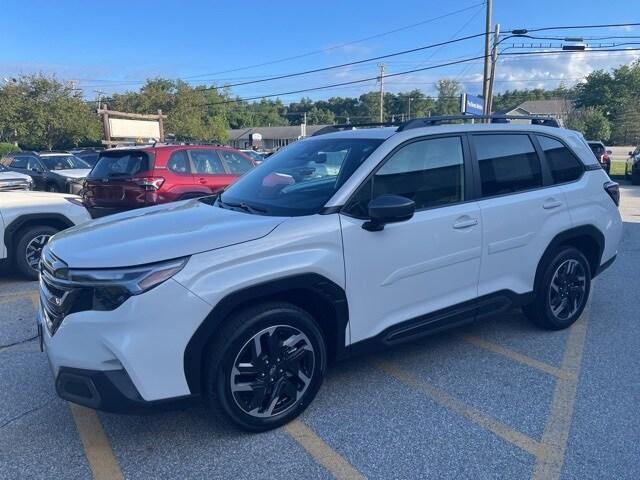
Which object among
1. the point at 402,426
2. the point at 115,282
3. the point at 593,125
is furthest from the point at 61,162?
the point at 593,125

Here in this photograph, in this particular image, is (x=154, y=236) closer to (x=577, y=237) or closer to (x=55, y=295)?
(x=55, y=295)

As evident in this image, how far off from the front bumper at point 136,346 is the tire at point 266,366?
211 mm

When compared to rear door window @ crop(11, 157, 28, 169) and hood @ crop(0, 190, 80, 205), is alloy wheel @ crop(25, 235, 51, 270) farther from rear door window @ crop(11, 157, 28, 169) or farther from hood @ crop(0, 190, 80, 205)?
rear door window @ crop(11, 157, 28, 169)

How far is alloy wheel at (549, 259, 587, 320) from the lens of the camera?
4.24 metres

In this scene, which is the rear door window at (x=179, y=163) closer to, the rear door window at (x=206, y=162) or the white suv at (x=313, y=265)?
the rear door window at (x=206, y=162)

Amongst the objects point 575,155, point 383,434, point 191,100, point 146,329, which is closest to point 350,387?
point 383,434

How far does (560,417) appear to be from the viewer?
303 centimetres

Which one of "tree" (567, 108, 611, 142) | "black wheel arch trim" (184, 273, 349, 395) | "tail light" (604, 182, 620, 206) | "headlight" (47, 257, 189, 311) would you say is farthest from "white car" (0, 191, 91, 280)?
"tree" (567, 108, 611, 142)

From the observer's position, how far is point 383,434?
113 inches

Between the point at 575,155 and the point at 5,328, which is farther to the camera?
the point at 5,328

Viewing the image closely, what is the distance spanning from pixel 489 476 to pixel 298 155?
101 inches

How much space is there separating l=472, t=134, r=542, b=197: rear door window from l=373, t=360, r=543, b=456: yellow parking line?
1.46 m

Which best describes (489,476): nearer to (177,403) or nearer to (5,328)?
(177,403)

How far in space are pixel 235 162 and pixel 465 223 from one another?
635 cm
